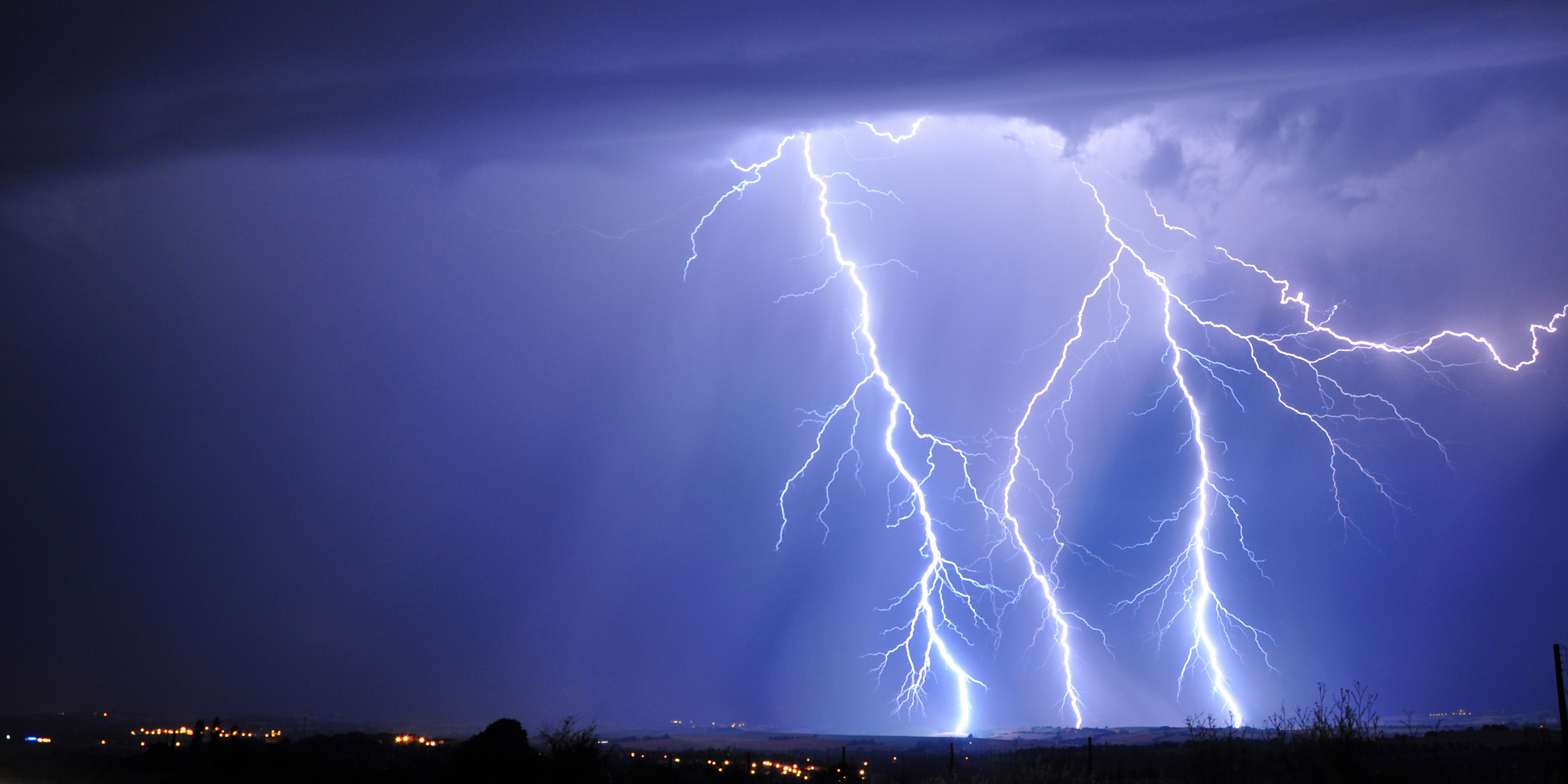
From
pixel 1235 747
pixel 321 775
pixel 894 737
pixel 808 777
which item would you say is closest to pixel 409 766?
pixel 321 775

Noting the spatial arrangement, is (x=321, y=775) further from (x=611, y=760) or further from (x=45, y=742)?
(x=45, y=742)

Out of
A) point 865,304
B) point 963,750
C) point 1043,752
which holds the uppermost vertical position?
point 865,304

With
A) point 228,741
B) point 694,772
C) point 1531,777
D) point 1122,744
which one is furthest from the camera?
point 1122,744

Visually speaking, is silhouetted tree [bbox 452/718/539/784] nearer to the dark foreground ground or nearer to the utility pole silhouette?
the dark foreground ground

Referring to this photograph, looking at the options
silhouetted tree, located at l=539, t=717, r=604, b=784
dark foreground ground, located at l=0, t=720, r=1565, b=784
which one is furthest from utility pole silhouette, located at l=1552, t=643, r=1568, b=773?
silhouetted tree, located at l=539, t=717, r=604, b=784

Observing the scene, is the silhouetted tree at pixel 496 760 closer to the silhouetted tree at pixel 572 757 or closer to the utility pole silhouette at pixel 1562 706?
the silhouetted tree at pixel 572 757

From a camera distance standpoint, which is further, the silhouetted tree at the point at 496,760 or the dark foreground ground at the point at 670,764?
the silhouetted tree at the point at 496,760

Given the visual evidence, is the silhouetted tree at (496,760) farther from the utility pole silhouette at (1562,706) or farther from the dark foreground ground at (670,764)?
the utility pole silhouette at (1562,706)

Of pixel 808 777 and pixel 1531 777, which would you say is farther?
pixel 808 777

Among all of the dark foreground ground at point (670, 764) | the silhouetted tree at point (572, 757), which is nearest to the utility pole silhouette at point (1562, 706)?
the dark foreground ground at point (670, 764)
